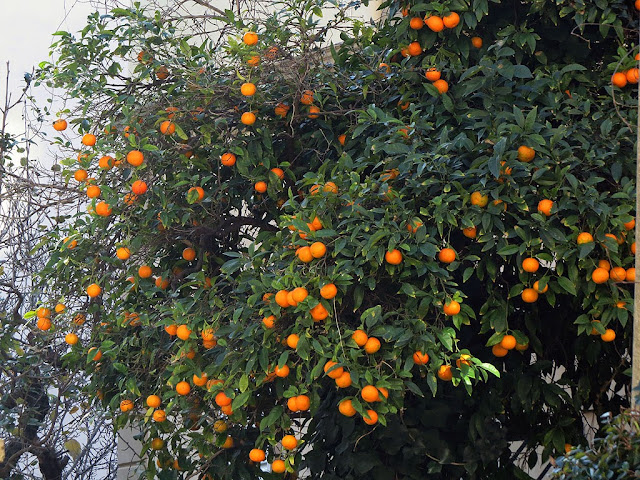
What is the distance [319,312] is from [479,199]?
0.61 m

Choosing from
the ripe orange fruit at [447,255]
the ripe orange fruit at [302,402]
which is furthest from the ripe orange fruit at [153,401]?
the ripe orange fruit at [447,255]

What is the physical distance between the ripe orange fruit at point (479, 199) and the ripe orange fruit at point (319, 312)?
0.58 m

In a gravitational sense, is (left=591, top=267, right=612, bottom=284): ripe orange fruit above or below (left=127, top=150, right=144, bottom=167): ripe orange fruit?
below

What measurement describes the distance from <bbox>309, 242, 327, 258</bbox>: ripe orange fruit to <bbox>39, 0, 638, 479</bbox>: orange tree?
0.9 inches

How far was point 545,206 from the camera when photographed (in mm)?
2432

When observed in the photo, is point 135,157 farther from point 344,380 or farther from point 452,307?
point 452,307

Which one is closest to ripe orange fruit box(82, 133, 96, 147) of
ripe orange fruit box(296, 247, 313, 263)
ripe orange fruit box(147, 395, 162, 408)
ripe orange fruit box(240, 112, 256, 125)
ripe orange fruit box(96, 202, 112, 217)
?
ripe orange fruit box(96, 202, 112, 217)

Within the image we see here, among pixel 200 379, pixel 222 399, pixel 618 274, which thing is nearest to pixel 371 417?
pixel 222 399

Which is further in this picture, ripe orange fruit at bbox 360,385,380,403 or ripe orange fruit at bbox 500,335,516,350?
ripe orange fruit at bbox 500,335,516,350

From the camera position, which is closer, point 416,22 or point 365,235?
point 365,235

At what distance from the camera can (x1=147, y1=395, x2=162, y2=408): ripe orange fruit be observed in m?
2.94

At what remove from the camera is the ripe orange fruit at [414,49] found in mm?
2930

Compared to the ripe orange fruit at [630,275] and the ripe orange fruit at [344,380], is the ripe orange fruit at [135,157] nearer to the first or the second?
the ripe orange fruit at [344,380]

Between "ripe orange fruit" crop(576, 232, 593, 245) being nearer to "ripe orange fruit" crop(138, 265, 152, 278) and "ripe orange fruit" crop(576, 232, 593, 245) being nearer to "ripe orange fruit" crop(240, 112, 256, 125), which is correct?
"ripe orange fruit" crop(240, 112, 256, 125)
